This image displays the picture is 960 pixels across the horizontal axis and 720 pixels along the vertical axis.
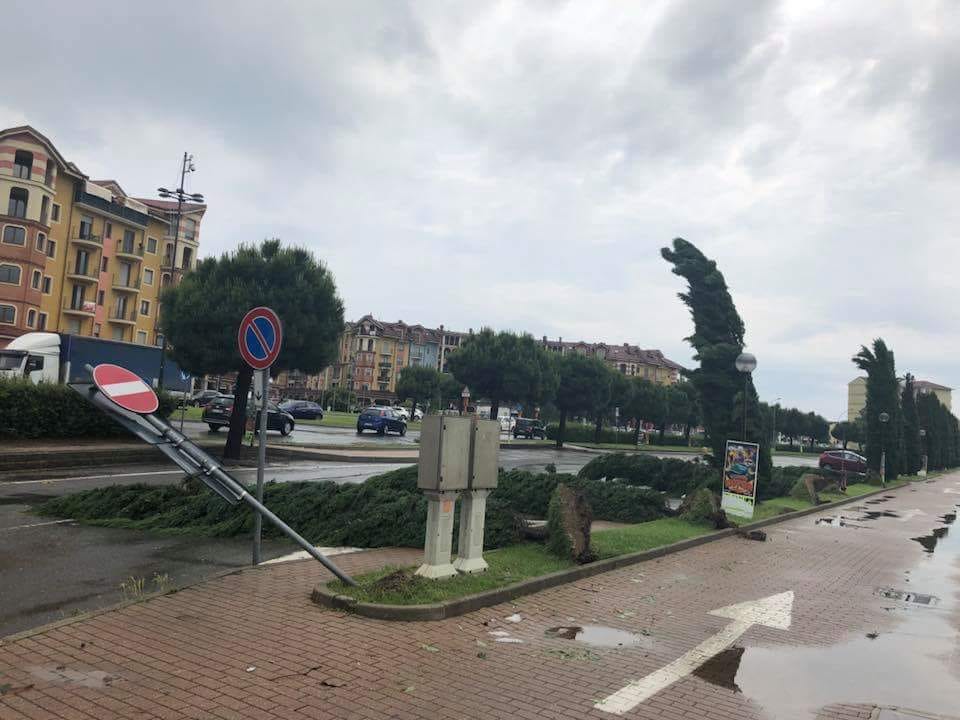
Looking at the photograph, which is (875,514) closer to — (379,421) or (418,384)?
(379,421)

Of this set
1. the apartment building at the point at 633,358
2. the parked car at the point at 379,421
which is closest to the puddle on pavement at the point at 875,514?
the parked car at the point at 379,421

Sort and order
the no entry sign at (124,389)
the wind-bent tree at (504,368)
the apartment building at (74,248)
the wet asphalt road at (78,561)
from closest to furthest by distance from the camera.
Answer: the no entry sign at (124,389) < the wet asphalt road at (78,561) < the wind-bent tree at (504,368) < the apartment building at (74,248)

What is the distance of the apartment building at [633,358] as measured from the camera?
527 feet

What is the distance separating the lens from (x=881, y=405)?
127 feet

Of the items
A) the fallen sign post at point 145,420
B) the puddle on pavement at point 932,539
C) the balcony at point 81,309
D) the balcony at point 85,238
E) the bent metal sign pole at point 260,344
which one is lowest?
the puddle on pavement at point 932,539

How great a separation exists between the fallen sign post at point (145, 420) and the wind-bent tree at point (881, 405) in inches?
1432

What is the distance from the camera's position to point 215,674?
185 inches

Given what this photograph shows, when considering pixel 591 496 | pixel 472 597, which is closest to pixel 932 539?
pixel 591 496

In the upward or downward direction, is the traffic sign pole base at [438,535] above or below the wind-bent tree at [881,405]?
below

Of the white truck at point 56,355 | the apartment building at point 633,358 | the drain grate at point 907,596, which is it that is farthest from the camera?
the apartment building at point 633,358

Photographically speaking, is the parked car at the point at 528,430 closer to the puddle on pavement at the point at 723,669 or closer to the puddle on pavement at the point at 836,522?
the puddle on pavement at the point at 836,522

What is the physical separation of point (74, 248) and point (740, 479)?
61.9m

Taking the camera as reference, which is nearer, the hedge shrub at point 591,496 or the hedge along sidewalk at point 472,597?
the hedge along sidewalk at point 472,597

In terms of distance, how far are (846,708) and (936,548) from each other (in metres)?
10.7
